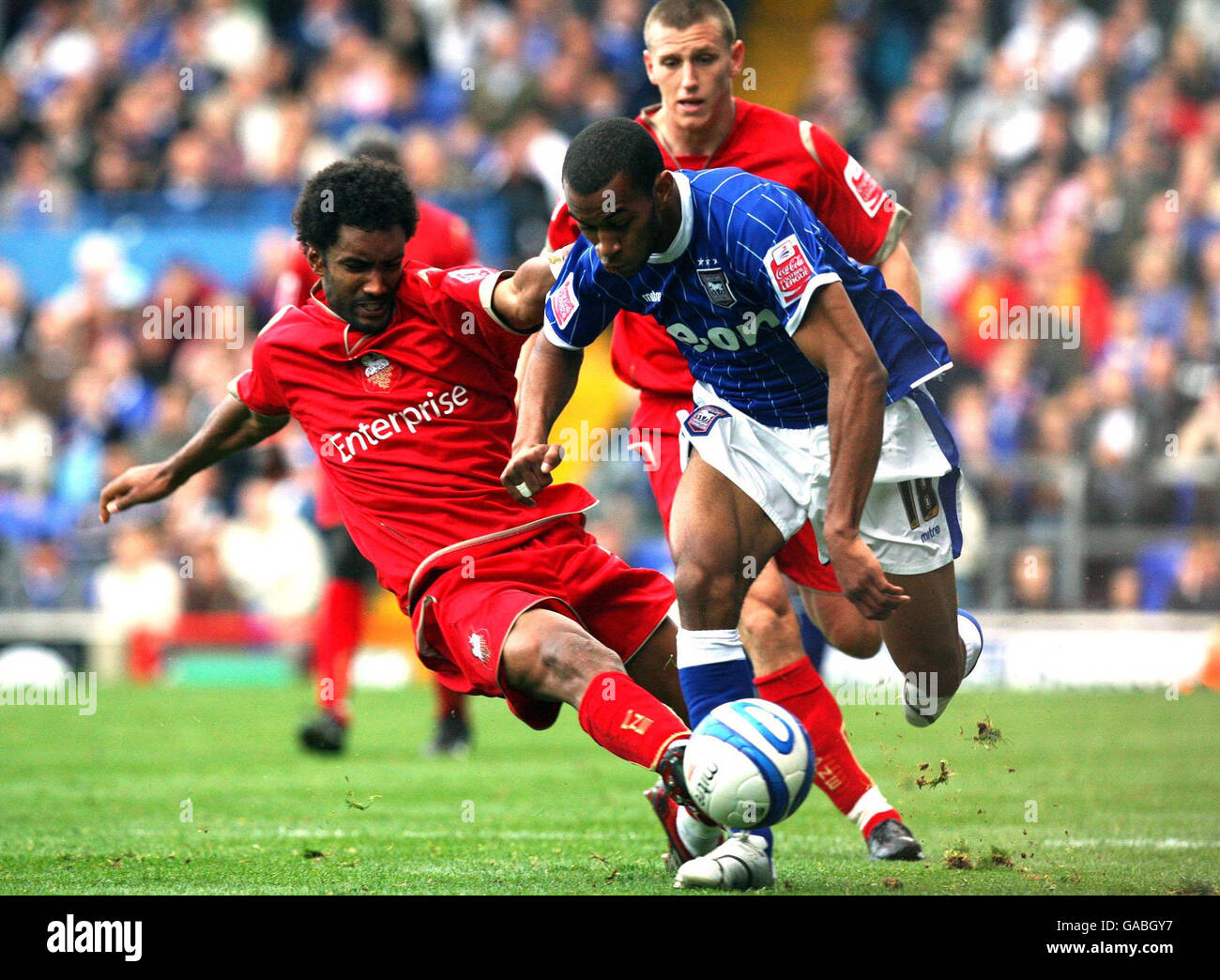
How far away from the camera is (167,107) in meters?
17.5

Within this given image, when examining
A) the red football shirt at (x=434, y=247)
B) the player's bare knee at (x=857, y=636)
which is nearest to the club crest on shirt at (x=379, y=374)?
the player's bare knee at (x=857, y=636)

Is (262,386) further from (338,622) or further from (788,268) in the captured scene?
(338,622)

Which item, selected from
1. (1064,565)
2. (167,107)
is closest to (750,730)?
(1064,565)

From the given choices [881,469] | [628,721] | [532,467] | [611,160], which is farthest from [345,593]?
[611,160]

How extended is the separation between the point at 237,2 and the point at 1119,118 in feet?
Result: 31.1

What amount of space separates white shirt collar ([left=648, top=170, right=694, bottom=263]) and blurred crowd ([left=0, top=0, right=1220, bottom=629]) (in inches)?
322

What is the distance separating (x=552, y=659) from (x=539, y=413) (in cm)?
80

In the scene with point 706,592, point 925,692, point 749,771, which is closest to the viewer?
point 749,771

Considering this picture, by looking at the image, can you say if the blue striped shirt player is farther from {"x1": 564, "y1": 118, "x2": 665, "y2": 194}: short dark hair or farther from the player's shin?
the player's shin

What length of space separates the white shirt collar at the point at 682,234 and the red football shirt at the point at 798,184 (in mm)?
1115

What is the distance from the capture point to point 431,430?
5293 mm

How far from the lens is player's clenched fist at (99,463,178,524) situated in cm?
583
